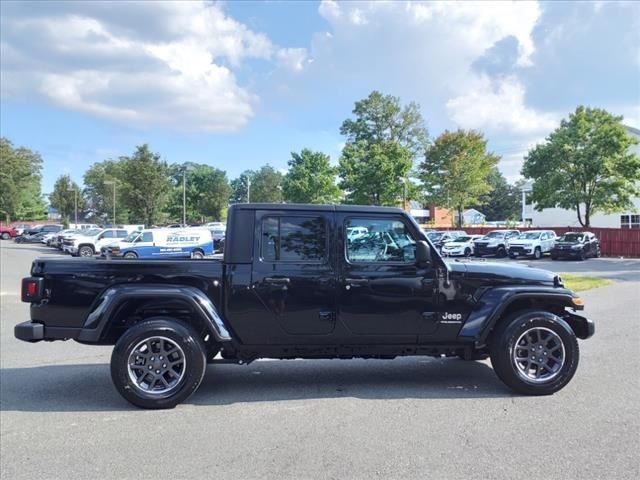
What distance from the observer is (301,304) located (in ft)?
16.8

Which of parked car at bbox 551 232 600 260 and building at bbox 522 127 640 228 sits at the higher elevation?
building at bbox 522 127 640 228

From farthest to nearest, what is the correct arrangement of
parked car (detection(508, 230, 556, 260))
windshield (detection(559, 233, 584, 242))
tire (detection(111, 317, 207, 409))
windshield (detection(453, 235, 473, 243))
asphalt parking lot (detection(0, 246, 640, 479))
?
windshield (detection(453, 235, 473, 243)), parked car (detection(508, 230, 556, 260)), windshield (detection(559, 233, 584, 242)), tire (detection(111, 317, 207, 409)), asphalt parking lot (detection(0, 246, 640, 479))

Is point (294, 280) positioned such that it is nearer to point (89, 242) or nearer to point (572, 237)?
point (89, 242)

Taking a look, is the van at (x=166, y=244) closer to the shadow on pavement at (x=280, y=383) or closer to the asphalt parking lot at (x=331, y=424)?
the asphalt parking lot at (x=331, y=424)

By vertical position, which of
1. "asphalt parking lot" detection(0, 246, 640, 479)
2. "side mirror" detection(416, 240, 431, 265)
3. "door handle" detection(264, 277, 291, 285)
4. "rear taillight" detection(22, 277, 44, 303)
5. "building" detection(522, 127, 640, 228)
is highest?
"building" detection(522, 127, 640, 228)

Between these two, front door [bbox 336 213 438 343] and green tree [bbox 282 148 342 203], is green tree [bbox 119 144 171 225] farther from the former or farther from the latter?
front door [bbox 336 213 438 343]

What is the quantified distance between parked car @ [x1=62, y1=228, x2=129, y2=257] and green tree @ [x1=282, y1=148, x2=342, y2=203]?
21.3 metres

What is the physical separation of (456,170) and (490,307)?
4602cm

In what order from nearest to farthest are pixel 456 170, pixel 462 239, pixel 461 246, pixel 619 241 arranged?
pixel 461 246, pixel 619 241, pixel 462 239, pixel 456 170

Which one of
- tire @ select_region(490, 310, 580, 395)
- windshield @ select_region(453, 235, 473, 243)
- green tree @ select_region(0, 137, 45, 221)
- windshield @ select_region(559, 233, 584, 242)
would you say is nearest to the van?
windshield @ select_region(453, 235, 473, 243)

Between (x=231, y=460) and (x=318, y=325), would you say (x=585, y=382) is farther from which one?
(x=231, y=460)

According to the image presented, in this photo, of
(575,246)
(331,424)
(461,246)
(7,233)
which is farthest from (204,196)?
(331,424)

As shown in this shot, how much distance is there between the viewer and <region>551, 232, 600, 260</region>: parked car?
99.8ft

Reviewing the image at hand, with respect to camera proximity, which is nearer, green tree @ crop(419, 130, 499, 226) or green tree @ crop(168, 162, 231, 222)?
green tree @ crop(419, 130, 499, 226)
